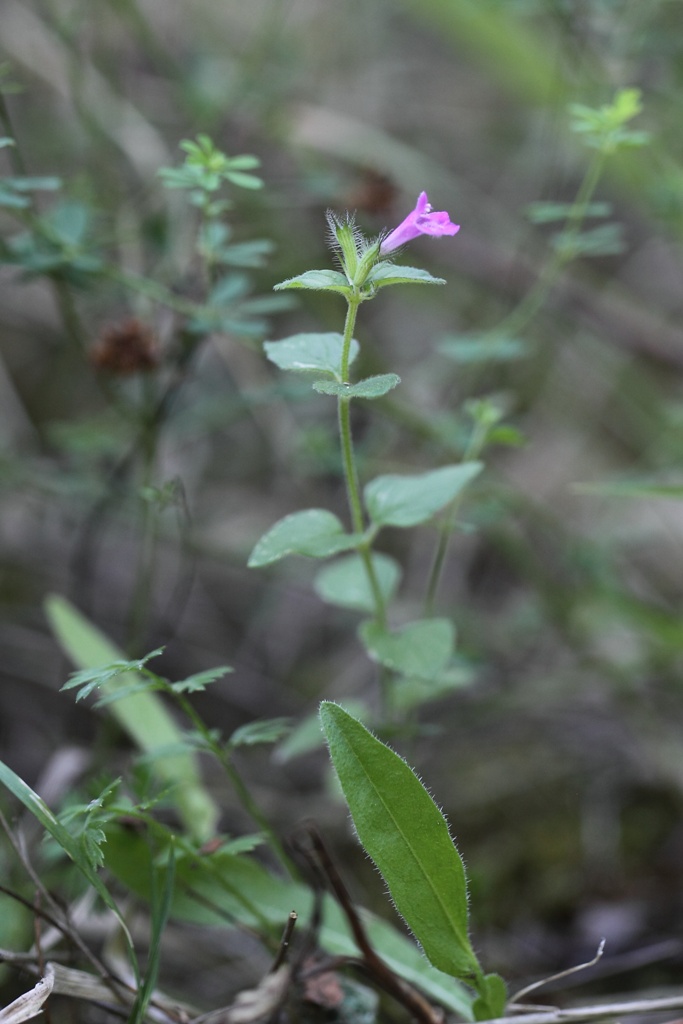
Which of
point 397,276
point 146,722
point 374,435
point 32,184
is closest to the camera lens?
point 397,276

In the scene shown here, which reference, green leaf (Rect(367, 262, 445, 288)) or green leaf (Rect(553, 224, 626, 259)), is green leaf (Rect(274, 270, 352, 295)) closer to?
green leaf (Rect(367, 262, 445, 288))

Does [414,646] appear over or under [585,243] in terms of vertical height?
under

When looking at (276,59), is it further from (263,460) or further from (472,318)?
(263,460)

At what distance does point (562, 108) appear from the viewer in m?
1.88

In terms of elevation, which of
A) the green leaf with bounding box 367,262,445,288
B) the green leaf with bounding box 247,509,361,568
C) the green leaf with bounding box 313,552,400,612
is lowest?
the green leaf with bounding box 313,552,400,612

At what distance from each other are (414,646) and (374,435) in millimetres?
858

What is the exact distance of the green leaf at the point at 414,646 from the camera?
35.5 inches

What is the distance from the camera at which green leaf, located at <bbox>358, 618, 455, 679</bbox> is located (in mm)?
903

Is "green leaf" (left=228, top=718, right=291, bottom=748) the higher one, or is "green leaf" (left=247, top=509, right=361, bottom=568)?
"green leaf" (left=247, top=509, right=361, bottom=568)

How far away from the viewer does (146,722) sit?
3.77 feet

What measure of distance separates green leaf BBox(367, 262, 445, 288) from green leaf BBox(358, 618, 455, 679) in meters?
0.38

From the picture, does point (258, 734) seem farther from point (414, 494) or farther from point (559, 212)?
point (559, 212)

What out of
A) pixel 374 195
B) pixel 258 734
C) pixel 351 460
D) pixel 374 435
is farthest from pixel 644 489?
pixel 374 195

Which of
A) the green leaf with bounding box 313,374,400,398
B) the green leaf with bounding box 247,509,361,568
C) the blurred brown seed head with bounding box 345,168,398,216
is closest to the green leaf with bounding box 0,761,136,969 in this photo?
the green leaf with bounding box 247,509,361,568
